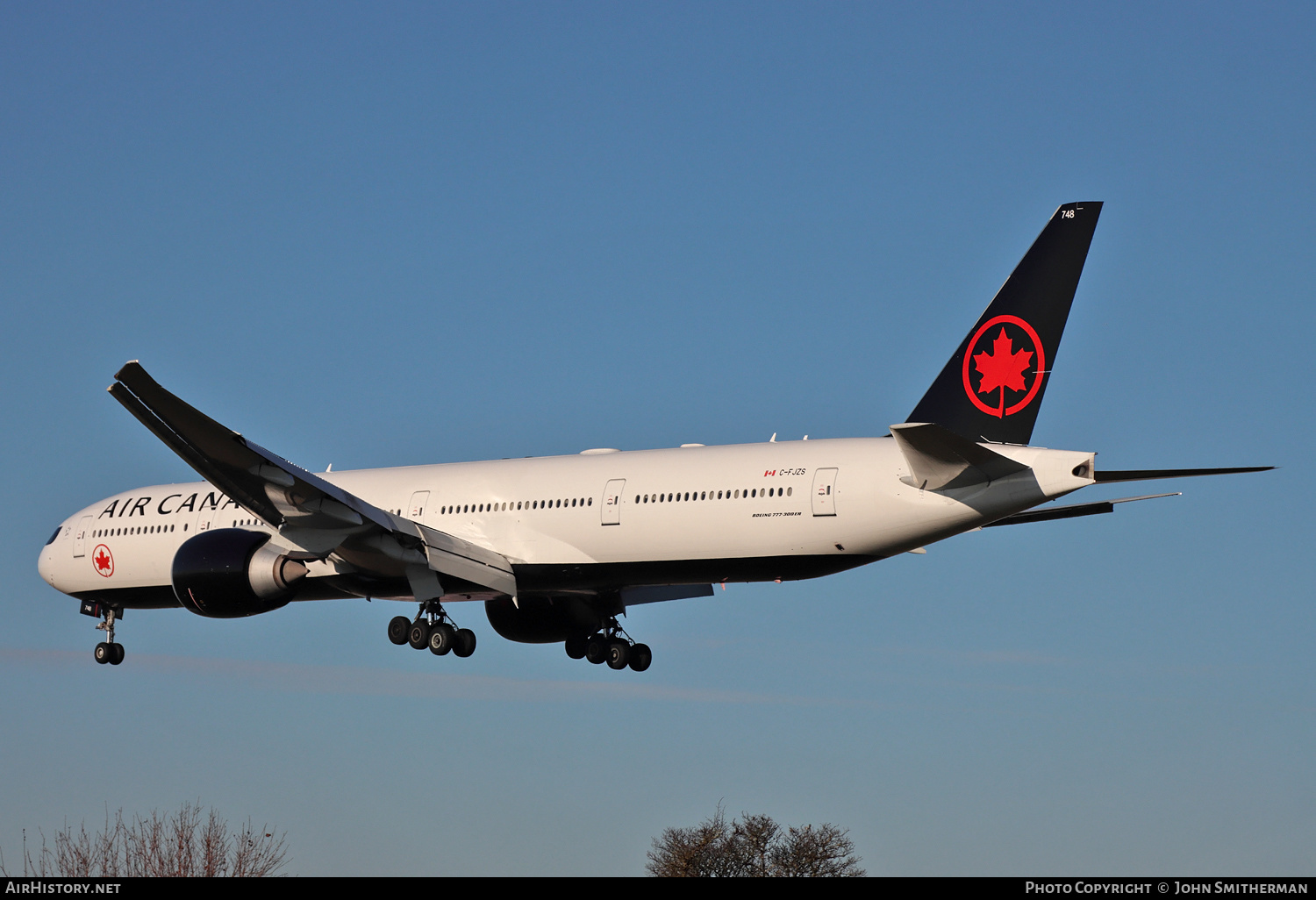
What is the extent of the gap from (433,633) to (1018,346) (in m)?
13.1

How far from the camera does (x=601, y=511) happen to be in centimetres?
3088

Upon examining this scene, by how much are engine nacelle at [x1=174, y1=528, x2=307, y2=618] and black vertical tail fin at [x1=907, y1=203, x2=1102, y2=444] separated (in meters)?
13.0

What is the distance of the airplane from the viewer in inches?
1081

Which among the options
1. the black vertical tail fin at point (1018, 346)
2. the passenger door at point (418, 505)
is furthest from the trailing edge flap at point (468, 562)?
the black vertical tail fin at point (1018, 346)

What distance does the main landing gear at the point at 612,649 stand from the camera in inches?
1389

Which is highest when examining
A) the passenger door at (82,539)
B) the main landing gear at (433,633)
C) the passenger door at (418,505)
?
the passenger door at (82,539)

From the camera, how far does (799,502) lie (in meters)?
28.5

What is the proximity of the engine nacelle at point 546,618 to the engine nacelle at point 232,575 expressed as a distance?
5.12 metres

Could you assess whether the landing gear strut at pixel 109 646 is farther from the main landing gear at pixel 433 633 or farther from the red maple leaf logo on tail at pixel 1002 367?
the red maple leaf logo on tail at pixel 1002 367

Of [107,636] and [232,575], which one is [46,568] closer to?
[107,636]

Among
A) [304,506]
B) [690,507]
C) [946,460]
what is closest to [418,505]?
[304,506]

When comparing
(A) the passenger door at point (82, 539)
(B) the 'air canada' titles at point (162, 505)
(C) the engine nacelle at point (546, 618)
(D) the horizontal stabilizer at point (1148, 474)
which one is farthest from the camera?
(A) the passenger door at point (82, 539)

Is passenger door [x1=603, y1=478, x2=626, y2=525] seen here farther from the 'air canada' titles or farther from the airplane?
the 'air canada' titles

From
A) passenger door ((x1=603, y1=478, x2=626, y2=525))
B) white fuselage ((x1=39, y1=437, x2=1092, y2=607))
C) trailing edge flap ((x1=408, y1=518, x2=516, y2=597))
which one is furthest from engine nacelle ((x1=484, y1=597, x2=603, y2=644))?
passenger door ((x1=603, y1=478, x2=626, y2=525))
